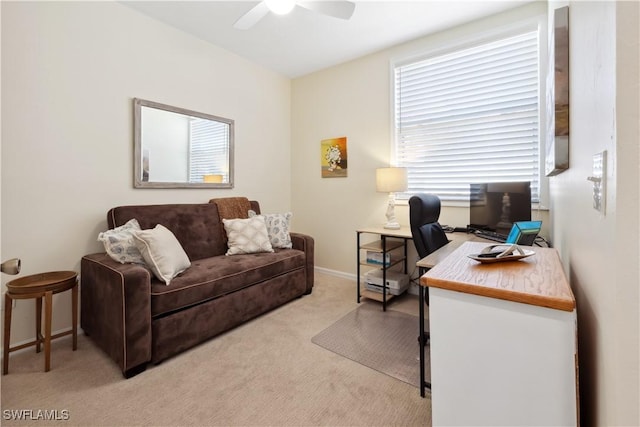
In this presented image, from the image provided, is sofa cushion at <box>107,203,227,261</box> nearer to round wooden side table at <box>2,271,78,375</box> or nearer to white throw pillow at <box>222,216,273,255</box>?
white throw pillow at <box>222,216,273,255</box>

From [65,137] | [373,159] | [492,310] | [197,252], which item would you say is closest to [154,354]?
[197,252]

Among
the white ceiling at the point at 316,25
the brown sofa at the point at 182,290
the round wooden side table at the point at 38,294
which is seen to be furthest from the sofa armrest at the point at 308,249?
the white ceiling at the point at 316,25

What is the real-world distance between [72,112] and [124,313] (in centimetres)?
163

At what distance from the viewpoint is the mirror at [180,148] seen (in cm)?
266

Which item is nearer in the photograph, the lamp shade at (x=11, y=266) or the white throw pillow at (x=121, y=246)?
the lamp shade at (x=11, y=266)

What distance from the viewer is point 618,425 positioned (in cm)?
57

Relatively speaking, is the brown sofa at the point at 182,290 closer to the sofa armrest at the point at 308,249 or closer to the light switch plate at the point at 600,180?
the sofa armrest at the point at 308,249

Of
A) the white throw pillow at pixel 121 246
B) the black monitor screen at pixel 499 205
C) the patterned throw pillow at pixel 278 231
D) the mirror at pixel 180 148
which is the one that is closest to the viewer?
the white throw pillow at pixel 121 246

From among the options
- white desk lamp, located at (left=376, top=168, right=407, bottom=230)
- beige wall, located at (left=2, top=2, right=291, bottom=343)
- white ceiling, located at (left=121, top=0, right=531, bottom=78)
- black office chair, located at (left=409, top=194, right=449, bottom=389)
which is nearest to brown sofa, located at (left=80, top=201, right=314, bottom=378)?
beige wall, located at (left=2, top=2, right=291, bottom=343)

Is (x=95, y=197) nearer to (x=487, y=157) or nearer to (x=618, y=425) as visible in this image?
(x=618, y=425)

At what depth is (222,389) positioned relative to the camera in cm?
167

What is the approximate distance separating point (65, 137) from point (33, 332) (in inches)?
56.1

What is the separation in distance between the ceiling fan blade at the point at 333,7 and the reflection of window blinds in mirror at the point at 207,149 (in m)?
1.59

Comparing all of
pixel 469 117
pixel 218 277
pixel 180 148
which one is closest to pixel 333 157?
pixel 469 117
